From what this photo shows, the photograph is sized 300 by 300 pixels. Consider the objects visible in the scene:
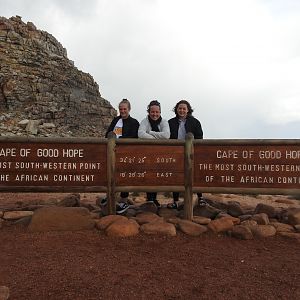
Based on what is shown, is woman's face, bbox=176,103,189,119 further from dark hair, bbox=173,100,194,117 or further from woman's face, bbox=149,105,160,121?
woman's face, bbox=149,105,160,121

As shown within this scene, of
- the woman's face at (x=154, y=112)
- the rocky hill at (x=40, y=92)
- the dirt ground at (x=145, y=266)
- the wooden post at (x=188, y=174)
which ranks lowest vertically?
the dirt ground at (x=145, y=266)

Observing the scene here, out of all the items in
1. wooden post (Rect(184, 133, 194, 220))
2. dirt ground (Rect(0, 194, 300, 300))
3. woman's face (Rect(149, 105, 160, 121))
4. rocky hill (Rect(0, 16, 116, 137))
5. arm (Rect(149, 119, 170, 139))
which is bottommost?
dirt ground (Rect(0, 194, 300, 300))

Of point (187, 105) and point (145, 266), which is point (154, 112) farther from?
point (145, 266)

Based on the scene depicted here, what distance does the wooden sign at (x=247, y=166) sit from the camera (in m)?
6.65

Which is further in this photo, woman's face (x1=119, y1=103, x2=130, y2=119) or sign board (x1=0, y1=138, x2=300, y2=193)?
woman's face (x1=119, y1=103, x2=130, y2=119)

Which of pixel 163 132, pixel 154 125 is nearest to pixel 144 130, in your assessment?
pixel 154 125

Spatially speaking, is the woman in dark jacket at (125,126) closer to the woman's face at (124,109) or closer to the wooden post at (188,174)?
the woman's face at (124,109)

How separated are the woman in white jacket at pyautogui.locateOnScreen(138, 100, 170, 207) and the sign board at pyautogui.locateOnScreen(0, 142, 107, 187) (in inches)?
36.5

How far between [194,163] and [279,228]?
1.95 m

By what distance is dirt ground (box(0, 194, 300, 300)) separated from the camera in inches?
155

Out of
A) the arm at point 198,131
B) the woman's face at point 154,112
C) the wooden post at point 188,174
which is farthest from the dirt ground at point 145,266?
the woman's face at point 154,112

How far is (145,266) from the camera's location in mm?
4629

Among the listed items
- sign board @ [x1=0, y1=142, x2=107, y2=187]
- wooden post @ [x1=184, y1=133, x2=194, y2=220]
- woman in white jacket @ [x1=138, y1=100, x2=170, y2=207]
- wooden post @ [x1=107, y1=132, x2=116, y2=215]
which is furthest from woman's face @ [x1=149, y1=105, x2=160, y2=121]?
sign board @ [x1=0, y1=142, x2=107, y2=187]

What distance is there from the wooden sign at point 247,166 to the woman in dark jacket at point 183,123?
2.36 ft
